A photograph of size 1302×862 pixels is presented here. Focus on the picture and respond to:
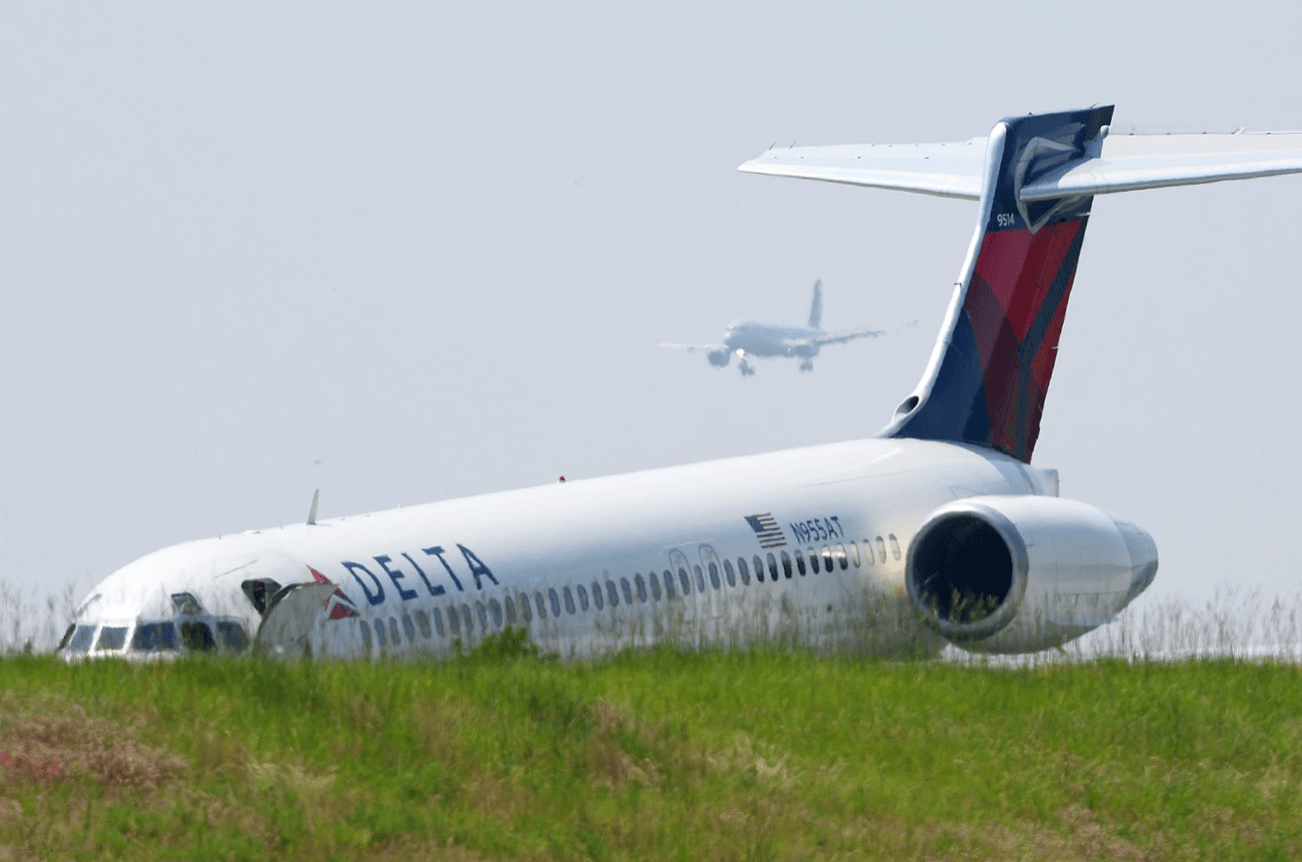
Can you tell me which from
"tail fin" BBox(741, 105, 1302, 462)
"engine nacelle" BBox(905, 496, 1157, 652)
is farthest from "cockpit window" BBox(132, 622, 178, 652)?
"tail fin" BBox(741, 105, 1302, 462)

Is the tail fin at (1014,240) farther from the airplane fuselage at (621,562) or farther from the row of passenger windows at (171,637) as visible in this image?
the row of passenger windows at (171,637)

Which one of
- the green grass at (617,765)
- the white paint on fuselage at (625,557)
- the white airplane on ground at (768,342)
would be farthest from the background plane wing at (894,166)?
the white airplane on ground at (768,342)

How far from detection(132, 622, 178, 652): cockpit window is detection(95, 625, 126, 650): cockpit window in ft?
0.36

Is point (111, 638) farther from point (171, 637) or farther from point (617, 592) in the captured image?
point (617, 592)

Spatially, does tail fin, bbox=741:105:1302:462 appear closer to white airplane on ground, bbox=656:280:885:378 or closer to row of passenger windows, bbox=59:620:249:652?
row of passenger windows, bbox=59:620:249:652

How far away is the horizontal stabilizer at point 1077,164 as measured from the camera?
23.8 metres

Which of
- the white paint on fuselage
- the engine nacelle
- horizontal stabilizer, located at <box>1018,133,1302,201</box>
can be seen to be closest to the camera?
the white paint on fuselage

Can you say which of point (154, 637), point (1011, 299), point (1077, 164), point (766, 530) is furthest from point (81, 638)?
point (1077, 164)

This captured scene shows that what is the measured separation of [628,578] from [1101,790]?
6350 mm

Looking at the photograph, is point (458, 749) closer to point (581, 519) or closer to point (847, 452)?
point (581, 519)

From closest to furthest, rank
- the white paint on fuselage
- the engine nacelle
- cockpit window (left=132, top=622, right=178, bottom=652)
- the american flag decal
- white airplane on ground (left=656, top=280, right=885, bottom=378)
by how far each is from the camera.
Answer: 1. cockpit window (left=132, top=622, right=178, bottom=652)
2. the white paint on fuselage
3. the engine nacelle
4. the american flag decal
5. white airplane on ground (left=656, top=280, right=885, bottom=378)

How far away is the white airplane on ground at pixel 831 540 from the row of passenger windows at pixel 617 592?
22mm

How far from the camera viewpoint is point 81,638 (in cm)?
1603

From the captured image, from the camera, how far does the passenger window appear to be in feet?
51.2
